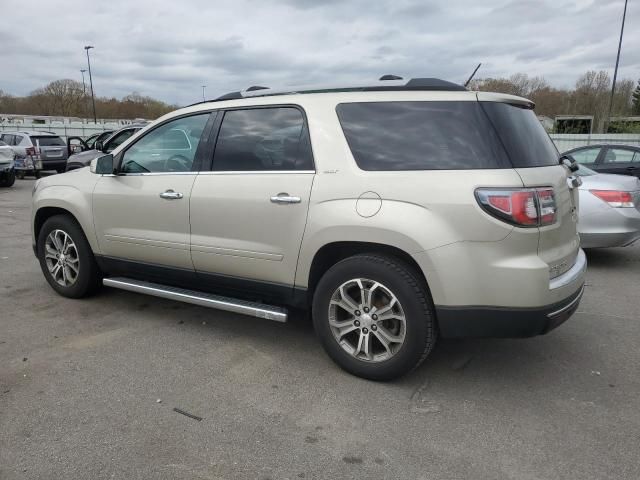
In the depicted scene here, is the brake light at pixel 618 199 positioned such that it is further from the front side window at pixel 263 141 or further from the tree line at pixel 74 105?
the tree line at pixel 74 105

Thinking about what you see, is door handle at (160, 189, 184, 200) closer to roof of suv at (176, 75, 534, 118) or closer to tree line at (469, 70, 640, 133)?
roof of suv at (176, 75, 534, 118)

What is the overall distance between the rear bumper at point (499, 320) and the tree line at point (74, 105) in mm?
91436

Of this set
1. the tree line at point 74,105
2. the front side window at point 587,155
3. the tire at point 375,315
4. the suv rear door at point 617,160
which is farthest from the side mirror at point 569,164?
the tree line at point 74,105

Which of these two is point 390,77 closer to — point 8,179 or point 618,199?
point 618,199

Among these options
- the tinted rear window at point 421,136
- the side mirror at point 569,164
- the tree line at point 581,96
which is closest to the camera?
the tinted rear window at point 421,136

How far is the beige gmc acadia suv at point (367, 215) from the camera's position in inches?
114

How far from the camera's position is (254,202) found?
3566 millimetres

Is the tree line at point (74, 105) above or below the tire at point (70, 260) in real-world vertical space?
above

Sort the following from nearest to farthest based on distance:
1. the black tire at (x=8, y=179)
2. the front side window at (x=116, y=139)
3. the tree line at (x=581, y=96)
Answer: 1. the front side window at (x=116, y=139)
2. the black tire at (x=8, y=179)
3. the tree line at (x=581, y=96)

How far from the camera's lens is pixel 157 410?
298cm

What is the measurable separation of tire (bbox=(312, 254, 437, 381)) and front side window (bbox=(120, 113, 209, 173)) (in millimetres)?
1592

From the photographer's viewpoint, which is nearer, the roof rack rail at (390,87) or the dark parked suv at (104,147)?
the roof rack rail at (390,87)

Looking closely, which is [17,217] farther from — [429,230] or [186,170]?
[429,230]

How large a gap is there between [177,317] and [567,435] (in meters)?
3.13
